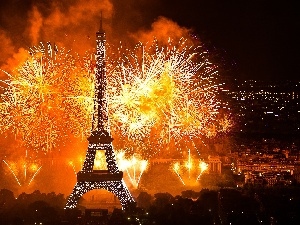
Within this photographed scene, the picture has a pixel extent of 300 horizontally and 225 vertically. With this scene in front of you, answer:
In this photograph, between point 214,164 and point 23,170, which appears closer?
point 23,170

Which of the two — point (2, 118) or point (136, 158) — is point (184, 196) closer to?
point (136, 158)

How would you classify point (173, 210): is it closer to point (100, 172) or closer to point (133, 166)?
point (100, 172)

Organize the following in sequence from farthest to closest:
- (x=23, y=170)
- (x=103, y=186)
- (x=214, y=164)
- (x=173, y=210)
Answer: (x=214, y=164) → (x=23, y=170) → (x=103, y=186) → (x=173, y=210)

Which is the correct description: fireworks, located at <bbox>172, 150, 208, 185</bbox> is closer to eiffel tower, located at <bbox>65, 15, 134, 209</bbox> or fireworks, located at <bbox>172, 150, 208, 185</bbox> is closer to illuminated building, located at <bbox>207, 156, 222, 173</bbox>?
illuminated building, located at <bbox>207, 156, 222, 173</bbox>

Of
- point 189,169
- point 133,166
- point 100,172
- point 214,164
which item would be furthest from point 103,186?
point 214,164

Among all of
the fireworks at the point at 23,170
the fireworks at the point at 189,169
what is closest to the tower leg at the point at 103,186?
the fireworks at the point at 23,170

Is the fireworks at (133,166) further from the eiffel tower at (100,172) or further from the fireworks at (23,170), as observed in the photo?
the eiffel tower at (100,172)
